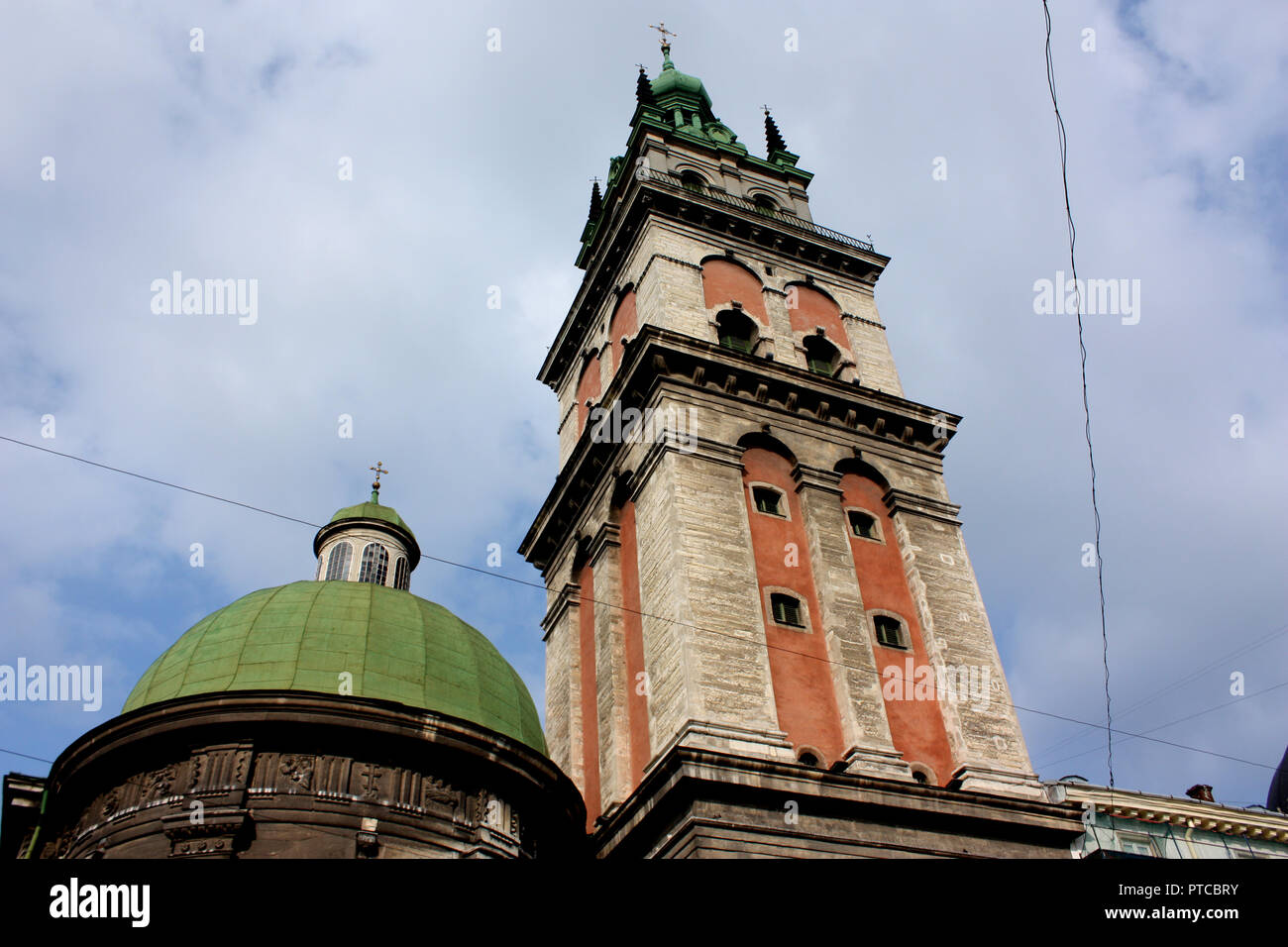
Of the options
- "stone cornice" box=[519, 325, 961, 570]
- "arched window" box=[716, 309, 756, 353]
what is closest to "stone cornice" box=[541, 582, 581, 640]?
"stone cornice" box=[519, 325, 961, 570]

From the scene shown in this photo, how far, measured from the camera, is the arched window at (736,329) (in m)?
30.7

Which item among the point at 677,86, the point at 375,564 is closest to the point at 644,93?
the point at 677,86

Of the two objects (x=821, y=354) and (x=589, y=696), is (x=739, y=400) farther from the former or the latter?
(x=589, y=696)

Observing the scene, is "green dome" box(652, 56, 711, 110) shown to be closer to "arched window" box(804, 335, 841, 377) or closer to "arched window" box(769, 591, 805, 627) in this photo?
"arched window" box(804, 335, 841, 377)

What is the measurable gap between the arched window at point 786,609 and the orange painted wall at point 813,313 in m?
10.5

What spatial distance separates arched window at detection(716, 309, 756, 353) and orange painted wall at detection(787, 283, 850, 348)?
157cm

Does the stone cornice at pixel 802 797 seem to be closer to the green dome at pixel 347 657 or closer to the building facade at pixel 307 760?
the building facade at pixel 307 760

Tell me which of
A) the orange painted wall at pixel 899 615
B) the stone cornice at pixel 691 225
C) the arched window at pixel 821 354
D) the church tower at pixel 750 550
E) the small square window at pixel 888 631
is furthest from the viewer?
the stone cornice at pixel 691 225

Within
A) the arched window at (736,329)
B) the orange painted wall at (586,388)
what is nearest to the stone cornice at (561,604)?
the orange painted wall at (586,388)

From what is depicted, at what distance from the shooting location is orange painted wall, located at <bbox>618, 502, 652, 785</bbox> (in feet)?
77.2

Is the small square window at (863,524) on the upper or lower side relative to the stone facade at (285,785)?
upper
